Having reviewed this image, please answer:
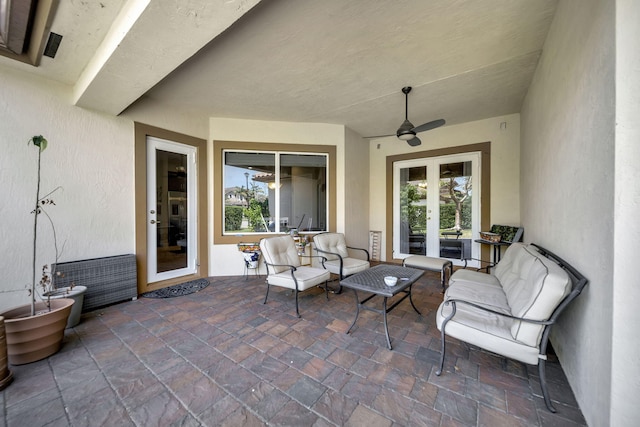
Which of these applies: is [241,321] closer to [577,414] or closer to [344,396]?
[344,396]

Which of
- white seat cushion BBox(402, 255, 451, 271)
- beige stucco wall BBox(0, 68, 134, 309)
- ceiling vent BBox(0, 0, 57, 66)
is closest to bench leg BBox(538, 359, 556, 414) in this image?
white seat cushion BBox(402, 255, 451, 271)

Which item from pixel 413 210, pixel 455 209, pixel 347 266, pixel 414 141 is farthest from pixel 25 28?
pixel 455 209

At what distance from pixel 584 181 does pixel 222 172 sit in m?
4.43

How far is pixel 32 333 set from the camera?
187 cm

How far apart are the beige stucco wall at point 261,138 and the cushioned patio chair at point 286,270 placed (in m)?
1.17

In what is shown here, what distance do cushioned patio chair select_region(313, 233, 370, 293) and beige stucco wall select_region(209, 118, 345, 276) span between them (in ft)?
2.13

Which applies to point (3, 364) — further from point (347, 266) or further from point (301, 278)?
point (347, 266)

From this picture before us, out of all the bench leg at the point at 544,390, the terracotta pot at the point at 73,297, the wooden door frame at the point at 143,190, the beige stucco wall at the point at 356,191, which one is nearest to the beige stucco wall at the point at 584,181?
the bench leg at the point at 544,390

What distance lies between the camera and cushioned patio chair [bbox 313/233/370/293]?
3.41 metres

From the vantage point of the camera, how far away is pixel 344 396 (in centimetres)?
156

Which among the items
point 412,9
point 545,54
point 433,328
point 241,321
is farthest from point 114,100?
point 545,54

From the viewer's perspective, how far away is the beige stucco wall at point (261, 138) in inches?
166

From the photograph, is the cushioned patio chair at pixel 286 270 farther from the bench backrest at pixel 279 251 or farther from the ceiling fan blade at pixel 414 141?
the ceiling fan blade at pixel 414 141

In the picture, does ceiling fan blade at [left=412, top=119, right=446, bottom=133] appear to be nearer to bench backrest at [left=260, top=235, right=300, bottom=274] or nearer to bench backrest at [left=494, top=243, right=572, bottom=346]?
bench backrest at [left=494, top=243, right=572, bottom=346]
